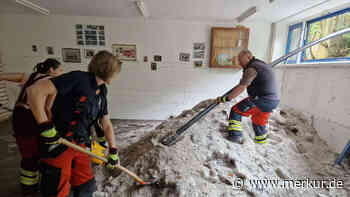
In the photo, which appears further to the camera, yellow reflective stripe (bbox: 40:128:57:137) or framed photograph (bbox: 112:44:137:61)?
framed photograph (bbox: 112:44:137:61)

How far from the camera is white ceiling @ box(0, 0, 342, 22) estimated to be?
327 centimetres

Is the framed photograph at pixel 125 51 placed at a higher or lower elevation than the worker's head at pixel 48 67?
higher

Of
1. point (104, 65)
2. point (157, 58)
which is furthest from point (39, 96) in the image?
point (157, 58)

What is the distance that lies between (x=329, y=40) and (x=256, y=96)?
8.23 ft

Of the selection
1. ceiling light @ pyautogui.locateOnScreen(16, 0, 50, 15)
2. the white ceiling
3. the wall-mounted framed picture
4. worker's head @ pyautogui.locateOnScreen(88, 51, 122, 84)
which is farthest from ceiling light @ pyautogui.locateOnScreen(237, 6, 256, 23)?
ceiling light @ pyautogui.locateOnScreen(16, 0, 50, 15)

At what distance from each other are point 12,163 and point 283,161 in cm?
383

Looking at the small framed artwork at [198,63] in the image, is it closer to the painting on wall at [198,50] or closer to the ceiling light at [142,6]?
the painting on wall at [198,50]

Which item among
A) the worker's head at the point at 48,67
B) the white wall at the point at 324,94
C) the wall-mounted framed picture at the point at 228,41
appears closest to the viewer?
the worker's head at the point at 48,67

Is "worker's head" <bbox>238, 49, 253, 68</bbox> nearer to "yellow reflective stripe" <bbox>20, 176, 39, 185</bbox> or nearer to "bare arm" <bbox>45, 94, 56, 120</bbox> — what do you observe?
"bare arm" <bbox>45, 94, 56, 120</bbox>

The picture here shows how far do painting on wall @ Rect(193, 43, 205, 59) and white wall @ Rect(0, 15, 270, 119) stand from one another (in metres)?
0.12

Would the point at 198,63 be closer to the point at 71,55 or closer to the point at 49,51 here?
the point at 71,55

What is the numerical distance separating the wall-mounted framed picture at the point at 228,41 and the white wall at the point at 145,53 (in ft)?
0.65

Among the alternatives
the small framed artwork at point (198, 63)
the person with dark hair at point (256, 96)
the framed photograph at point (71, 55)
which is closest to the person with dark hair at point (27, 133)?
the person with dark hair at point (256, 96)

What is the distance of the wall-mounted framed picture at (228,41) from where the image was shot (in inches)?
169
